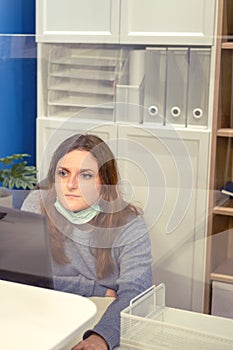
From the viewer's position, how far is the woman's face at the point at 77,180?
4.57 ft

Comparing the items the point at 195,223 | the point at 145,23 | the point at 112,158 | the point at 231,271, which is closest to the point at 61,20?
the point at 145,23

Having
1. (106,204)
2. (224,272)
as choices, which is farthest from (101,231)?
(224,272)

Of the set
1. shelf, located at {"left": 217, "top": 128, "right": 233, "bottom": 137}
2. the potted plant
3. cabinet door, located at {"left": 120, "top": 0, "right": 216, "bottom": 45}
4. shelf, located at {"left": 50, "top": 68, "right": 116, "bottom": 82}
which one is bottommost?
the potted plant

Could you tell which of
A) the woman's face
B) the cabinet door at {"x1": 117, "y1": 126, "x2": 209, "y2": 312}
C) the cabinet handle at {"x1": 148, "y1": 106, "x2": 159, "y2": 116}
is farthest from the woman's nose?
the cabinet handle at {"x1": 148, "y1": 106, "x2": 159, "y2": 116}

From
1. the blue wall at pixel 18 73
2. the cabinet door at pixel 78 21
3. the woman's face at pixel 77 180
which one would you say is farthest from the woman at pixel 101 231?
the cabinet door at pixel 78 21

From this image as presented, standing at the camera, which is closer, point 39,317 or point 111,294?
point 39,317

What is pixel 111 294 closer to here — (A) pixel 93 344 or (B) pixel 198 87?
(A) pixel 93 344

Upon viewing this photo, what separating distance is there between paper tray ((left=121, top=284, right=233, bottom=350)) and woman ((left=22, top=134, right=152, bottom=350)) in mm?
22

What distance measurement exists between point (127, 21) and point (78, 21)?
0.12 metres

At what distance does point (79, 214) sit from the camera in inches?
55.5

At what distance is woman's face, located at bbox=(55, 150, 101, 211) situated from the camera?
139 cm

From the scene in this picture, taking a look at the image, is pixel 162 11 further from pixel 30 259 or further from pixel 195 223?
pixel 30 259

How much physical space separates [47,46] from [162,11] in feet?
0.89

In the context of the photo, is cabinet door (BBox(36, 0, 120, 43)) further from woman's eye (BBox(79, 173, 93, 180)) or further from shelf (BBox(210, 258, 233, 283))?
shelf (BBox(210, 258, 233, 283))
